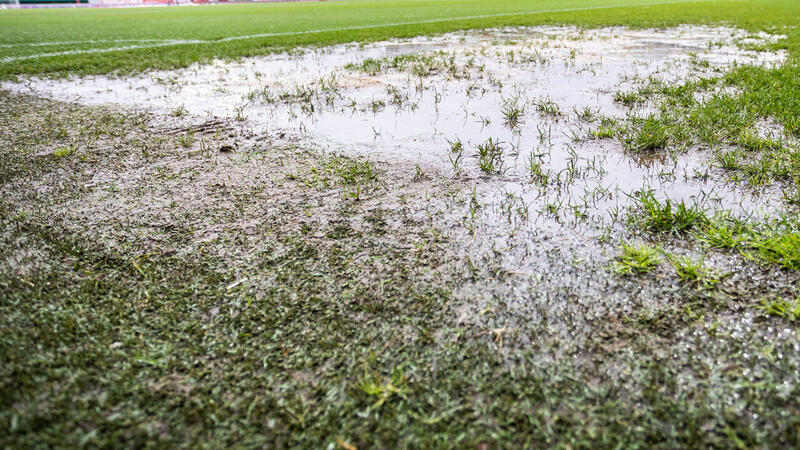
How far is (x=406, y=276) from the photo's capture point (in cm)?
184

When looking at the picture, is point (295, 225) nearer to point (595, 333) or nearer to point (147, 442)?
point (147, 442)

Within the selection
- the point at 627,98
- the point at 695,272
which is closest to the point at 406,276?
the point at 695,272

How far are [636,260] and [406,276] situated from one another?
3.12 feet

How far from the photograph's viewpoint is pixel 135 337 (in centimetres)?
153

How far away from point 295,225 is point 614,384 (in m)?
1.54

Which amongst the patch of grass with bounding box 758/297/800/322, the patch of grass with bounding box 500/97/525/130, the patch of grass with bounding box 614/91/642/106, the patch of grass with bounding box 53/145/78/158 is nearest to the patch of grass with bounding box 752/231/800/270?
the patch of grass with bounding box 758/297/800/322

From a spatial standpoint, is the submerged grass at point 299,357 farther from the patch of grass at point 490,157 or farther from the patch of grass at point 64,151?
the patch of grass at point 64,151

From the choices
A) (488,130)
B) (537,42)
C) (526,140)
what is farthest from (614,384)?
(537,42)

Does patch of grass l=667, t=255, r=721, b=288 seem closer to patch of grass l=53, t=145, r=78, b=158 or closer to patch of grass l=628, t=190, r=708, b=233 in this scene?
patch of grass l=628, t=190, r=708, b=233

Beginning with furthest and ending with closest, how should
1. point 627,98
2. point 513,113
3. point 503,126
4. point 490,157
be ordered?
1. point 627,98
2. point 513,113
3. point 503,126
4. point 490,157

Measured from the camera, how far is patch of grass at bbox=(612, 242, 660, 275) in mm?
1802

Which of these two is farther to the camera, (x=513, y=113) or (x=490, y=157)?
(x=513, y=113)

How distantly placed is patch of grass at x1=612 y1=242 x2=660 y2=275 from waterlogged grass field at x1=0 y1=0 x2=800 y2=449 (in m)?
0.01

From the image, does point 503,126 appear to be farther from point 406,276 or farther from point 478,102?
point 406,276
